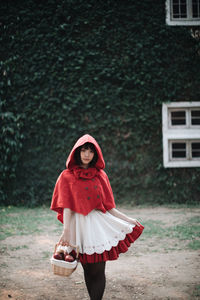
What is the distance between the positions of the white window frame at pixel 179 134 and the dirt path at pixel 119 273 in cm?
280

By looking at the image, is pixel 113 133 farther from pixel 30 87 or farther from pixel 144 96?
pixel 30 87

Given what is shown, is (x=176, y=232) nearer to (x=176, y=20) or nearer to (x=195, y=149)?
(x=195, y=149)

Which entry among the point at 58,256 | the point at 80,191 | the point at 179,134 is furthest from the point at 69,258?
the point at 179,134

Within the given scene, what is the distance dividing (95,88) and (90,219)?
5038 mm

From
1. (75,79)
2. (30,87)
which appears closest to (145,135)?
(75,79)

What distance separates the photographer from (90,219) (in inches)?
86.4

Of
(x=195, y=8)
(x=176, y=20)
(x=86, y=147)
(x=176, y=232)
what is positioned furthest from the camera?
(x=195, y=8)

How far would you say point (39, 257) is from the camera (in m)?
3.69

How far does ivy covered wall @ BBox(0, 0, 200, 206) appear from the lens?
670 centimetres

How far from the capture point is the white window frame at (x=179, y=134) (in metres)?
6.71

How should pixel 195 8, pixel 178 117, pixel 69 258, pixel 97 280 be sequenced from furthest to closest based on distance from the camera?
1. pixel 195 8
2. pixel 178 117
3. pixel 97 280
4. pixel 69 258

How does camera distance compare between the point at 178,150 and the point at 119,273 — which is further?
the point at 178,150

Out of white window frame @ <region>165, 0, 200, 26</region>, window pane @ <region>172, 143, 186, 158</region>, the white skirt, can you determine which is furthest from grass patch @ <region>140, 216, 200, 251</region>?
white window frame @ <region>165, 0, 200, 26</region>

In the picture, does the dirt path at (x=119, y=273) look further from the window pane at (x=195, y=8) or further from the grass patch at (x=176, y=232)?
the window pane at (x=195, y=8)
